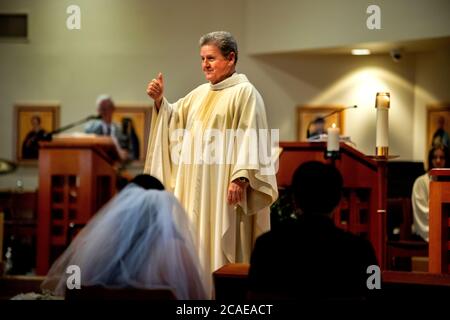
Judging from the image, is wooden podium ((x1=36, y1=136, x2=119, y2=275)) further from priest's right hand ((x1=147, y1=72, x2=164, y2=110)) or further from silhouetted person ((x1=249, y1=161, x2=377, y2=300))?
silhouetted person ((x1=249, y1=161, x2=377, y2=300))

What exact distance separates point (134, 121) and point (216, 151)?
11.4 ft

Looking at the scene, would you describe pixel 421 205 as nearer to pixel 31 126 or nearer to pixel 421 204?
pixel 421 204

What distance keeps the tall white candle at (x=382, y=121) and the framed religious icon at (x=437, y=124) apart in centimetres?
303

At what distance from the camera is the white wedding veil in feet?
12.1

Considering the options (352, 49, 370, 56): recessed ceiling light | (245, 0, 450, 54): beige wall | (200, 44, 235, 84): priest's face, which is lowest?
(200, 44, 235, 84): priest's face

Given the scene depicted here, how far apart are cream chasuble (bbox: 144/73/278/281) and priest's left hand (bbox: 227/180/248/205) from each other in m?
0.07

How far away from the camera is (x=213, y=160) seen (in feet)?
17.0

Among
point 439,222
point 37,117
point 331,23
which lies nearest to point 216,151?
point 439,222

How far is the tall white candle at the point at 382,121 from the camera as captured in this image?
18.5 feet

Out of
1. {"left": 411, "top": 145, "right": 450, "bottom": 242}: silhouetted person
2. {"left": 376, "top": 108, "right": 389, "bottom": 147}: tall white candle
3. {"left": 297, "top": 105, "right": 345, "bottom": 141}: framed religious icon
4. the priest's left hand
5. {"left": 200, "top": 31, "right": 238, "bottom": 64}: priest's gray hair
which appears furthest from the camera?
{"left": 297, "top": 105, "right": 345, "bottom": 141}: framed religious icon

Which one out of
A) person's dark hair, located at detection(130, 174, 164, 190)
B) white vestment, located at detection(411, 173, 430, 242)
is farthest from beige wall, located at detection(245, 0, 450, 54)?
person's dark hair, located at detection(130, 174, 164, 190)

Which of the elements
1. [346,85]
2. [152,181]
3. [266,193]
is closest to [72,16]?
[266,193]

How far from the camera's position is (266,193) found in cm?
502
